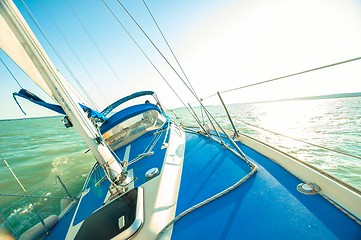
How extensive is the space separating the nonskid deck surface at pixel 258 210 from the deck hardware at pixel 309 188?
3 centimetres

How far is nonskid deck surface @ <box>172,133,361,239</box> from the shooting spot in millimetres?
Result: 1135

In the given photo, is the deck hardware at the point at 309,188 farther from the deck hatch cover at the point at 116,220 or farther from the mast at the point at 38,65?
the mast at the point at 38,65

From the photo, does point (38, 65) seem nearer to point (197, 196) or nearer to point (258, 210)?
point (197, 196)

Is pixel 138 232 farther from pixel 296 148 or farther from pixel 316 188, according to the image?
pixel 296 148

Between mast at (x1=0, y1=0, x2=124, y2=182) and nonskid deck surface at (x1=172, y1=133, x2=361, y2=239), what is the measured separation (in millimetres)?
1134

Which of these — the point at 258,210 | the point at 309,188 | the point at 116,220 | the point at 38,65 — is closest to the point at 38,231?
the point at 116,220

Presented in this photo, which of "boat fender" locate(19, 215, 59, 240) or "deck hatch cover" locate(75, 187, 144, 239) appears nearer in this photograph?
"deck hatch cover" locate(75, 187, 144, 239)

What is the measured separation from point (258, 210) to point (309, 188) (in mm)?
517

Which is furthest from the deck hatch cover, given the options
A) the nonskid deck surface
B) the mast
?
the mast

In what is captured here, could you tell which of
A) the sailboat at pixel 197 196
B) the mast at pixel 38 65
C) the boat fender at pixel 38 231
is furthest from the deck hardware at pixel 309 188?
the boat fender at pixel 38 231

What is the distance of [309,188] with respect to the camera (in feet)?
4.74

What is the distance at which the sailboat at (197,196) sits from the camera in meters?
1.22

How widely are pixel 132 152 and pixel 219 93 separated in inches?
84.0

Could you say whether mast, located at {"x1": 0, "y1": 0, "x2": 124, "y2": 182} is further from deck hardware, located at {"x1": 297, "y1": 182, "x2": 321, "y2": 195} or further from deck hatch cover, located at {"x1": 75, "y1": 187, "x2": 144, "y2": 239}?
deck hardware, located at {"x1": 297, "y1": 182, "x2": 321, "y2": 195}
